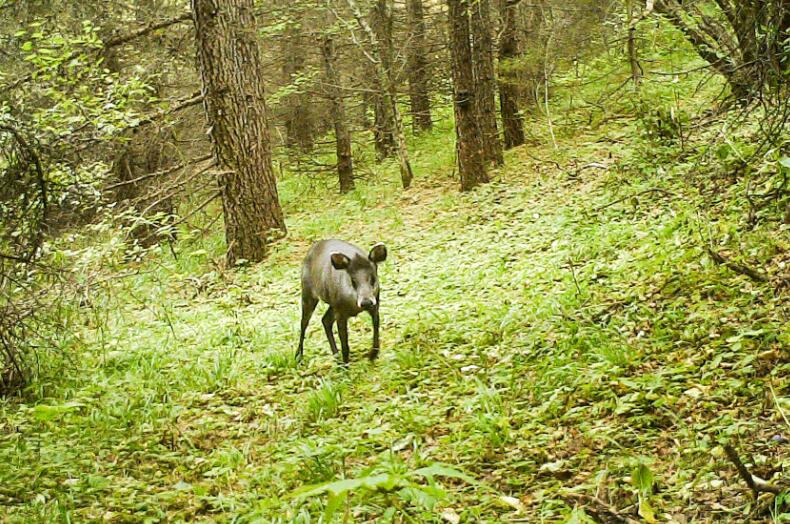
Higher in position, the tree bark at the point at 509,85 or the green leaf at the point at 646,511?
the tree bark at the point at 509,85

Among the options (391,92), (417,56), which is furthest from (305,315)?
(417,56)

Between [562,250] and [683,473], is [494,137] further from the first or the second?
[683,473]

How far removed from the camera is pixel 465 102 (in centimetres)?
1445

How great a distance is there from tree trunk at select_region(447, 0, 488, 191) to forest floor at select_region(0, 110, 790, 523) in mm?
4395

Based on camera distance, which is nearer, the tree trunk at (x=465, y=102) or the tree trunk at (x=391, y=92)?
the tree trunk at (x=465, y=102)

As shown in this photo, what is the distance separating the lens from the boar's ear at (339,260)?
23.6 feet

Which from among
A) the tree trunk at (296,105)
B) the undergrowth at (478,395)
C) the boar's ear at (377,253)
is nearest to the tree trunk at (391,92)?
the tree trunk at (296,105)

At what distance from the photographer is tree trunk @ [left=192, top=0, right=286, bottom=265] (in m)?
12.9

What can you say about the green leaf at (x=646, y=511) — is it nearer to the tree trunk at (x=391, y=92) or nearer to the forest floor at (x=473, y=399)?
the forest floor at (x=473, y=399)

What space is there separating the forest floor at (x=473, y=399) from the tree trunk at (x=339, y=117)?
31.1 ft

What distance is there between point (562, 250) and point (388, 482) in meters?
7.97

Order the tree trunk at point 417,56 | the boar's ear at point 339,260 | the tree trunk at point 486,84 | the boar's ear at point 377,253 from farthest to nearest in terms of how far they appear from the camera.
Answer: the tree trunk at point 417,56 < the tree trunk at point 486,84 < the boar's ear at point 377,253 < the boar's ear at point 339,260

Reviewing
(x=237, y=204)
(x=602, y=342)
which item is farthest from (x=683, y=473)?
(x=237, y=204)

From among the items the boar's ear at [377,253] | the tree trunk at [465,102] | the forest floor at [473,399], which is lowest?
the forest floor at [473,399]
